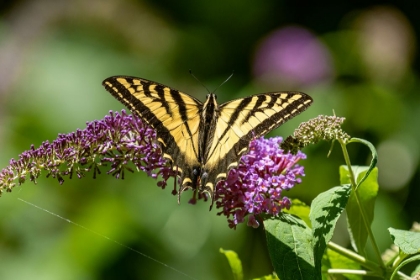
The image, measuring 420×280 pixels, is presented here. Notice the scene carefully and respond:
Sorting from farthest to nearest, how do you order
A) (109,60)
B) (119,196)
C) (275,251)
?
(109,60), (119,196), (275,251)

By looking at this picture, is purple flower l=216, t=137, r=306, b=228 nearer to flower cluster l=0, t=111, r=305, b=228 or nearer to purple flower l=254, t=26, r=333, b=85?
flower cluster l=0, t=111, r=305, b=228

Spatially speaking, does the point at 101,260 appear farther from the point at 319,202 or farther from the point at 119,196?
the point at 319,202

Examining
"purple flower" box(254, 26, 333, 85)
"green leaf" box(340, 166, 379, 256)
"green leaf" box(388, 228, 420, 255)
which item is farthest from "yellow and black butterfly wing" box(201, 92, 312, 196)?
"purple flower" box(254, 26, 333, 85)

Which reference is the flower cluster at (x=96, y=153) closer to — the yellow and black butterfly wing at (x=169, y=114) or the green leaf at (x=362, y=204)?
the yellow and black butterfly wing at (x=169, y=114)

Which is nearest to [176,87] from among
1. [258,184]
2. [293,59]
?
[293,59]

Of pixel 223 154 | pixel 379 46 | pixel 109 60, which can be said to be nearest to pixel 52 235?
pixel 109 60

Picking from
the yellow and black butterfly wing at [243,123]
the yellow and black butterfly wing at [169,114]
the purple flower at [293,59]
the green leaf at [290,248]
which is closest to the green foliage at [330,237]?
the green leaf at [290,248]

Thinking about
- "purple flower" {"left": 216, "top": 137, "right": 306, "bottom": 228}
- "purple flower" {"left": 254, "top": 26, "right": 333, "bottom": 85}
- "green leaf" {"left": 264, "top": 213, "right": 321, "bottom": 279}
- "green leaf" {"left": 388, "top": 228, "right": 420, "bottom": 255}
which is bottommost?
"green leaf" {"left": 264, "top": 213, "right": 321, "bottom": 279}
